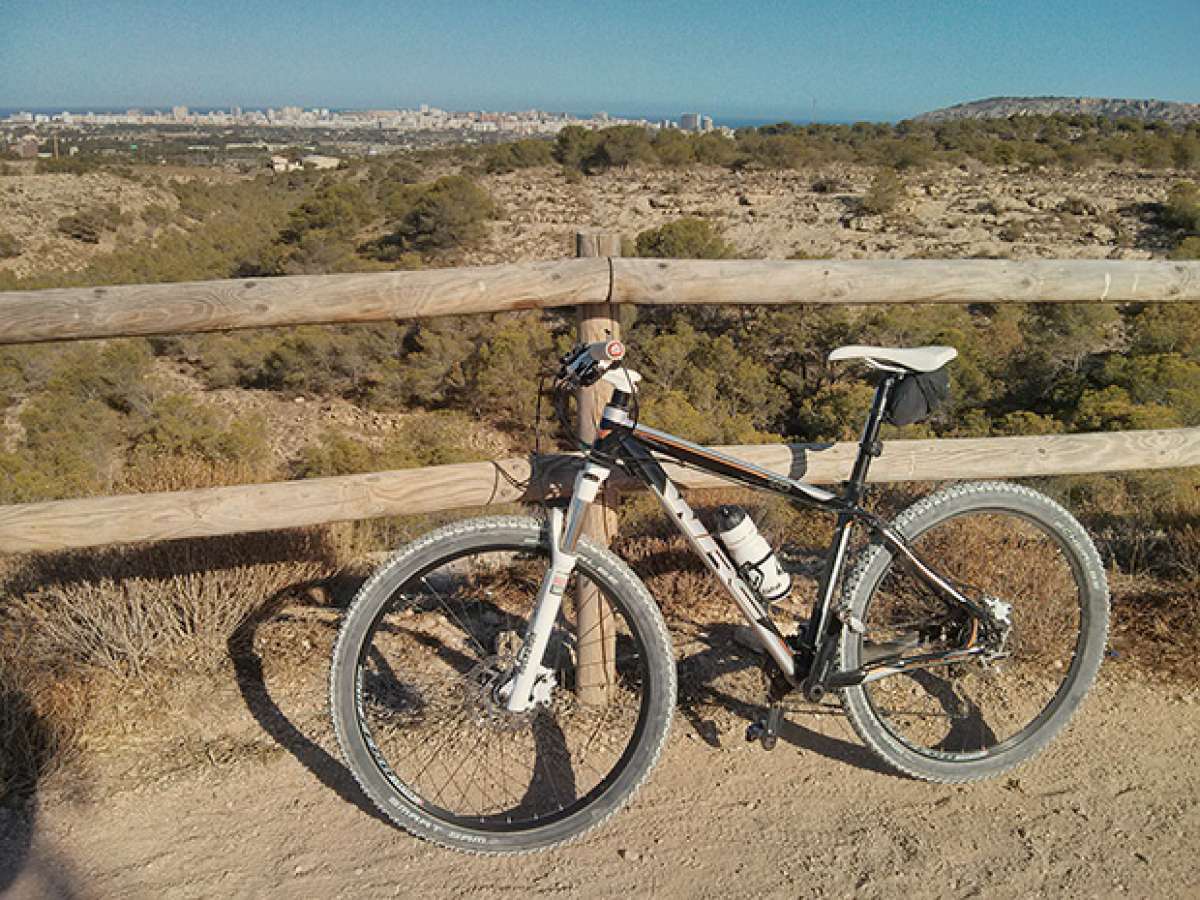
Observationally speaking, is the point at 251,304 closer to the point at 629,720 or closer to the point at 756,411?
the point at 629,720

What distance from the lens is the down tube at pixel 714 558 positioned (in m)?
2.65

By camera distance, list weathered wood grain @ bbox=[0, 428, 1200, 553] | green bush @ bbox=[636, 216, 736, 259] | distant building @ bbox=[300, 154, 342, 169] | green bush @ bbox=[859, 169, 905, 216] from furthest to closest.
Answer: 1. distant building @ bbox=[300, 154, 342, 169]
2. green bush @ bbox=[859, 169, 905, 216]
3. green bush @ bbox=[636, 216, 736, 259]
4. weathered wood grain @ bbox=[0, 428, 1200, 553]

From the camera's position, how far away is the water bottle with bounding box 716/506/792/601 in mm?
2715

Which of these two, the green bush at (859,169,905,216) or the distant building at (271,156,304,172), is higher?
the green bush at (859,169,905,216)

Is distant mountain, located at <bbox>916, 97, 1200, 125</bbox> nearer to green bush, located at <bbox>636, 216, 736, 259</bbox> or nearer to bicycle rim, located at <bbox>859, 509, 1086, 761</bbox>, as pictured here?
green bush, located at <bbox>636, 216, 736, 259</bbox>

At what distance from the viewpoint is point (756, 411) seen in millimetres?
16000

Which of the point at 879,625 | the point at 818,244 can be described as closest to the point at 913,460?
the point at 879,625

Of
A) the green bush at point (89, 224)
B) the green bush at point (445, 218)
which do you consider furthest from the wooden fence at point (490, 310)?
the green bush at point (89, 224)

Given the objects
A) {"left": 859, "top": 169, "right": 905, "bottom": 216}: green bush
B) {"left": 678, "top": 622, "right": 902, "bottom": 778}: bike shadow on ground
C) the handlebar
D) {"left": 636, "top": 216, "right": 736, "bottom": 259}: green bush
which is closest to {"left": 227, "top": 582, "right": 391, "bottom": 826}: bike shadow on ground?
{"left": 678, "top": 622, "right": 902, "bottom": 778}: bike shadow on ground

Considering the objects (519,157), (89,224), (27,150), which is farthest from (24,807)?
(27,150)

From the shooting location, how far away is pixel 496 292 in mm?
2908

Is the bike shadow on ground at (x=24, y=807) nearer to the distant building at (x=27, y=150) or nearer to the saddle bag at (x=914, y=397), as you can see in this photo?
the saddle bag at (x=914, y=397)

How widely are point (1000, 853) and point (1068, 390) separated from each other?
45.4 feet

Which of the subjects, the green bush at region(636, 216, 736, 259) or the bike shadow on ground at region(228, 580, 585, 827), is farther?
the green bush at region(636, 216, 736, 259)
